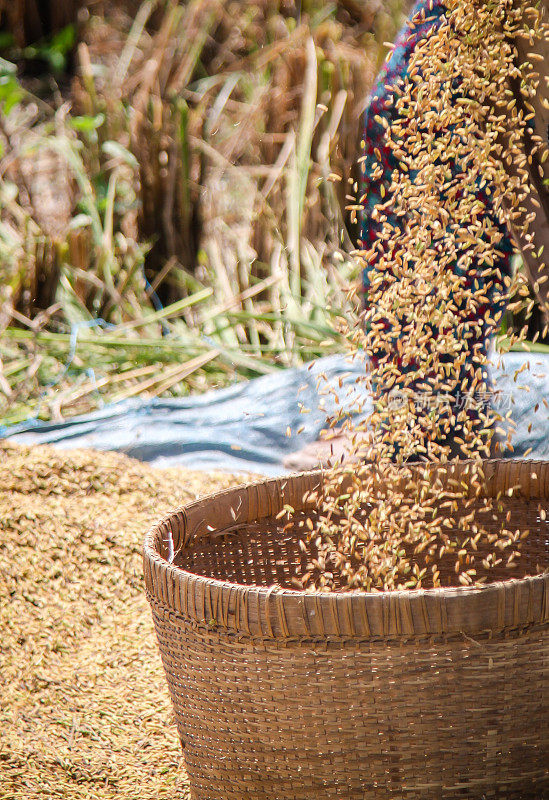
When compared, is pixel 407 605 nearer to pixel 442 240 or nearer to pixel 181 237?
pixel 442 240

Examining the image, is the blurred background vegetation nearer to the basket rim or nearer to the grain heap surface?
the grain heap surface

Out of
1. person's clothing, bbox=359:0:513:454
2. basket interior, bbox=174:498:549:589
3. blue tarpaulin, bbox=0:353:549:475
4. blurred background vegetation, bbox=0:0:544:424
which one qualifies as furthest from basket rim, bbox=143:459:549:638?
blurred background vegetation, bbox=0:0:544:424

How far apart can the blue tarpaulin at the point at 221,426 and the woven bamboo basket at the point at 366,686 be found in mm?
1309

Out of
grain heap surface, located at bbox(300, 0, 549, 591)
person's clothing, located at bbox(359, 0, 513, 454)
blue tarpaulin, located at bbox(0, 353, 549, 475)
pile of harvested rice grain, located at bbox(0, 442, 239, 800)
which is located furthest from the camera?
blue tarpaulin, located at bbox(0, 353, 549, 475)

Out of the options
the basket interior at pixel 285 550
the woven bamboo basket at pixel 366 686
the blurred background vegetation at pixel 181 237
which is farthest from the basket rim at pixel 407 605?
the blurred background vegetation at pixel 181 237

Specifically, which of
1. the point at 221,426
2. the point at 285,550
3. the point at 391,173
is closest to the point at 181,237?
the point at 221,426

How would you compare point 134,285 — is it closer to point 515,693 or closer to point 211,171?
point 211,171

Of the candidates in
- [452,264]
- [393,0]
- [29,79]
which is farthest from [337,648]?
[29,79]

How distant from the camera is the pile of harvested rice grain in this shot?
135 centimetres

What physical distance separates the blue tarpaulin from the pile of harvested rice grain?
0.54 ft

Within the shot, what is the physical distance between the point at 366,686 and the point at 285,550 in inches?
20.8

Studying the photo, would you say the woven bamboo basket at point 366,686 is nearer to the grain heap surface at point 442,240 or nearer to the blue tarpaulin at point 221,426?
the grain heap surface at point 442,240

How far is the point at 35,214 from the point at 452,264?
3.17m

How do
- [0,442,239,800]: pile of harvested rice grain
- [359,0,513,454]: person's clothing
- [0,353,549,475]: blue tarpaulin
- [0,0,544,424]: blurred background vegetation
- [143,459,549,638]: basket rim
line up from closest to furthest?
1. [143,459,549,638]: basket rim
2. [0,442,239,800]: pile of harvested rice grain
3. [359,0,513,454]: person's clothing
4. [0,353,549,475]: blue tarpaulin
5. [0,0,544,424]: blurred background vegetation
